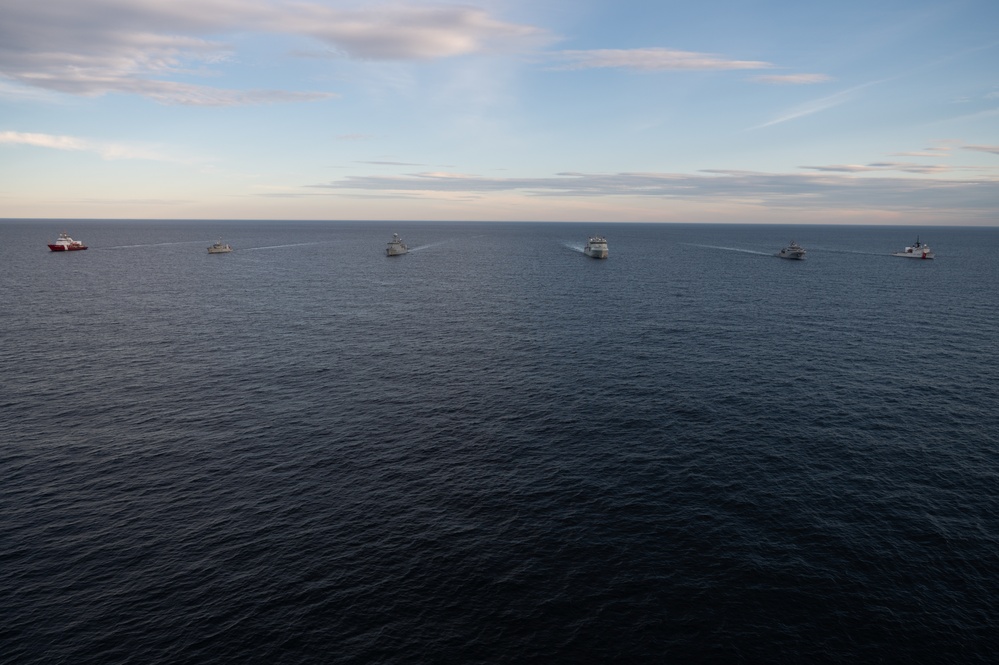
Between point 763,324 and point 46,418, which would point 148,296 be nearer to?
point 46,418

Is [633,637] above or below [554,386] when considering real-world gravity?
below

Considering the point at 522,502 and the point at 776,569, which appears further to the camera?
the point at 522,502

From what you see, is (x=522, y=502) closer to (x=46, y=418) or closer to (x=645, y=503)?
(x=645, y=503)

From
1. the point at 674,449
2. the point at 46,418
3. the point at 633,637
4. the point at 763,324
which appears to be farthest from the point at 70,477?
the point at 763,324

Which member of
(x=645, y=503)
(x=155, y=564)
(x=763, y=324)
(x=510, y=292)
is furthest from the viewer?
(x=510, y=292)

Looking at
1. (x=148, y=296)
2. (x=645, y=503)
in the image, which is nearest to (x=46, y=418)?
(x=645, y=503)

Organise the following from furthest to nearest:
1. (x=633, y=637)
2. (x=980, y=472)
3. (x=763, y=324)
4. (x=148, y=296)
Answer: (x=148, y=296), (x=763, y=324), (x=980, y=472), (x=633, y=637)
